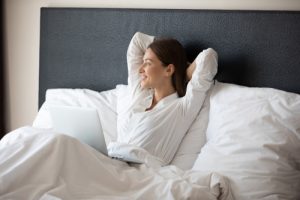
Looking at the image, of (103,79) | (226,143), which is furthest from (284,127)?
(103,79)

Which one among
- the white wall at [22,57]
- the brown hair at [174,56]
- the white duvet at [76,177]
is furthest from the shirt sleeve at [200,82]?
the white wall at [22,57]

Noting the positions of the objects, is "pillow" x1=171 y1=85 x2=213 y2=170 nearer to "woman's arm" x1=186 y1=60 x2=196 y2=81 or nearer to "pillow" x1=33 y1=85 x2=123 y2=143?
"woman's arm" x1=186 y1=60 x2=196 y2=81

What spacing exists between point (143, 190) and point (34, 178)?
1.23 feet

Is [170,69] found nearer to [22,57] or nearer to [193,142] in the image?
[193,142]

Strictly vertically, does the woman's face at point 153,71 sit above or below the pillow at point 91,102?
above

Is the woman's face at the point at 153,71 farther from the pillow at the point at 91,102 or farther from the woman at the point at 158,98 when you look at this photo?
the pillow at the point at 91,102

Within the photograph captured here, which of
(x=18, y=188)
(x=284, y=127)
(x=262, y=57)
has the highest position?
(x=262, y=57)

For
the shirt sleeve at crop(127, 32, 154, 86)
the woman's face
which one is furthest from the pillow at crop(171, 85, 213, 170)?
the shirt sleeve at crop(127, 32, 154, 86)

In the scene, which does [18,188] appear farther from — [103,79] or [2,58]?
[2,58]

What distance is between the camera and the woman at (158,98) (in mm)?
1902

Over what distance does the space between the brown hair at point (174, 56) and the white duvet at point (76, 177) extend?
0.48m

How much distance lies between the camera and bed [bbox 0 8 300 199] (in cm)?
155

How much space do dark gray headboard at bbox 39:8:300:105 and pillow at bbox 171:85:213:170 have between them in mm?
215

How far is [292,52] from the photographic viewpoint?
1792 millimetres
